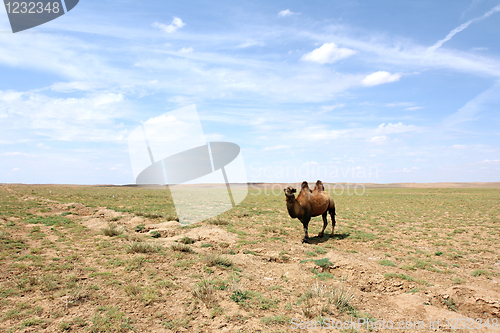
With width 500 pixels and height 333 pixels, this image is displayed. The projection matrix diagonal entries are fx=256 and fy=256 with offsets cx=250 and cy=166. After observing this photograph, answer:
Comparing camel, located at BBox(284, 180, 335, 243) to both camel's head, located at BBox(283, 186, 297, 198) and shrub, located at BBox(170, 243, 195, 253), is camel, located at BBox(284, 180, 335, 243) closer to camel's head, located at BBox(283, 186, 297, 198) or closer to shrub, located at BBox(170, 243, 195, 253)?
camel's head, located at BBox(283, 186, 297, 198)

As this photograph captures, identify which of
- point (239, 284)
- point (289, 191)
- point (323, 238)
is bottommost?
point (323, 238)

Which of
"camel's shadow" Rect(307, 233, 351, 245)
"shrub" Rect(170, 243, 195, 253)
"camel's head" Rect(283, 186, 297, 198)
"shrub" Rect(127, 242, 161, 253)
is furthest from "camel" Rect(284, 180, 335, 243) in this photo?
"shrub" Rect(127, 242, 161, 253)

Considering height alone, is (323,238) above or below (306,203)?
below

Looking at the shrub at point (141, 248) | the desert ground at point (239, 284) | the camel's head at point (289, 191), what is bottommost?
the desert ground at point (239, 284)

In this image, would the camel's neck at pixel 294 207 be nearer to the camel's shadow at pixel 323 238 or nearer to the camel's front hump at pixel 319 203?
the camel's front hump at pixel 319 203

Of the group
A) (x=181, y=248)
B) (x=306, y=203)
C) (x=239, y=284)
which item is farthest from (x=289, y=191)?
(x=239, y=284)

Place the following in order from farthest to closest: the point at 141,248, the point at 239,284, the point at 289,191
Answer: the point at 289,191, the point at 141,248, the point at 239,284

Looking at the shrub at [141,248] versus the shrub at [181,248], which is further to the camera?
the shrub at [181,248]

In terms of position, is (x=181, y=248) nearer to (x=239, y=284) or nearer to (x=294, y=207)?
(x=239, y=284)

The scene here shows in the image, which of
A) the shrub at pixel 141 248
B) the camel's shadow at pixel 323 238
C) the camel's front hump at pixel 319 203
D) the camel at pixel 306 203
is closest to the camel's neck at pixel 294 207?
the camel at pixel 306 203

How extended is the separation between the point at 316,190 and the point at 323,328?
7.97 meters

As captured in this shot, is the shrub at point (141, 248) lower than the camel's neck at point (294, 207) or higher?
lower

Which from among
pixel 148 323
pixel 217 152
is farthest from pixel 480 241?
pixel 148 323

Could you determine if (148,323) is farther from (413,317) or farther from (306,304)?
(413,317)
